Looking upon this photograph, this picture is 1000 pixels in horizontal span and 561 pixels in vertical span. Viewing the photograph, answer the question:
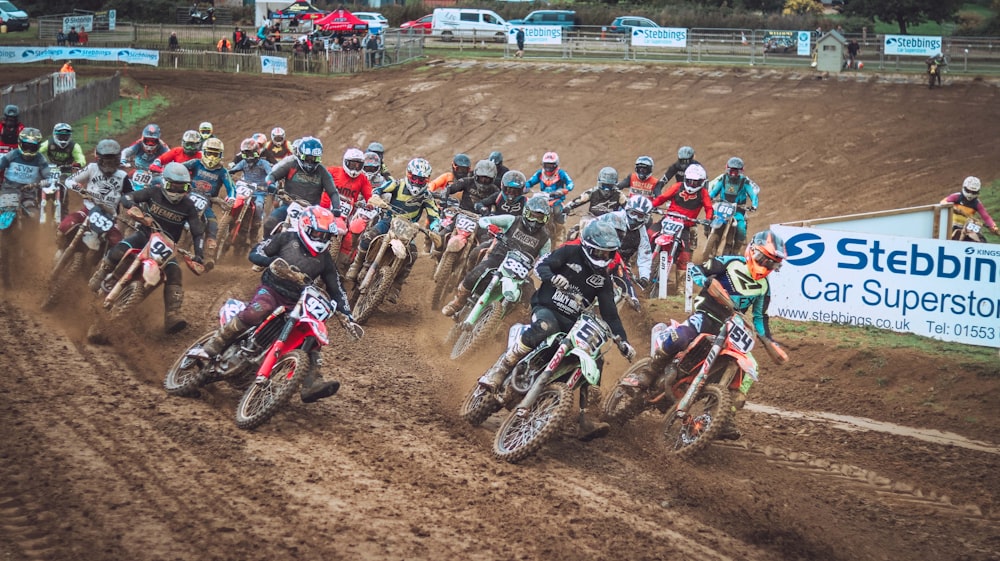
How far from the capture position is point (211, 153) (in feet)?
52.8

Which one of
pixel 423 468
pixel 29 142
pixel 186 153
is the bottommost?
pixel 423 468

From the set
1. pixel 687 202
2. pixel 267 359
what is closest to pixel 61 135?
pixel 267 359

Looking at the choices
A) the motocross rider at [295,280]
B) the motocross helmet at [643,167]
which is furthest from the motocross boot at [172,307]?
the motocross helmet at [643,167]

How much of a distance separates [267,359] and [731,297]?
425 centimetres

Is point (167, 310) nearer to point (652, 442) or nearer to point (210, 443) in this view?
point (210, 443)

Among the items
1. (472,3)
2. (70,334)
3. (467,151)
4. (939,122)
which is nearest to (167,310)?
(70,334)

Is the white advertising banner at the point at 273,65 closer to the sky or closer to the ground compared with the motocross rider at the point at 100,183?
closer to the sky

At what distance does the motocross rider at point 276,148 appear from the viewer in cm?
1916

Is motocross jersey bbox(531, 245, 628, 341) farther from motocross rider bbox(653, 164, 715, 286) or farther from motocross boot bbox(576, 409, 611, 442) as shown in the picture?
motocross rider bbox(653, 164, 715, 286)

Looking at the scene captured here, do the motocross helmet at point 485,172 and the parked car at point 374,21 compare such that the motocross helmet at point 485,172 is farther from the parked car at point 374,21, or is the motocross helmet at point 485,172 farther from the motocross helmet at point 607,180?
the parked car at point 374,21

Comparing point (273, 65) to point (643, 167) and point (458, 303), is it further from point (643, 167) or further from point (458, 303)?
point (458, 303)

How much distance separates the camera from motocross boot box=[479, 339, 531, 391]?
30.4 ft

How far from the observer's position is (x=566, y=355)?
8938 millimetres

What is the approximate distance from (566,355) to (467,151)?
20.7 m
